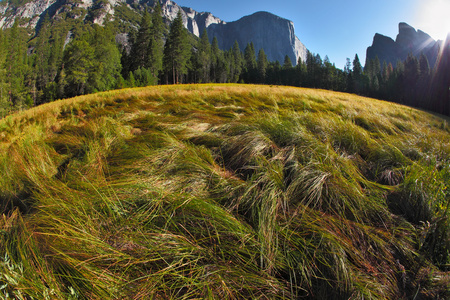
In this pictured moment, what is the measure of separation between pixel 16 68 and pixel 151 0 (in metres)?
155

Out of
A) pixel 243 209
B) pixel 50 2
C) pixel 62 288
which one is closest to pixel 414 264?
pixel 243 209

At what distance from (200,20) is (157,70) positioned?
17487 centimetres

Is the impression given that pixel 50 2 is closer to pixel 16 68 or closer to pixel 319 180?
pixel 16 68

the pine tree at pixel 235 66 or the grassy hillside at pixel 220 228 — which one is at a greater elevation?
the pine tree at pixel 235 66

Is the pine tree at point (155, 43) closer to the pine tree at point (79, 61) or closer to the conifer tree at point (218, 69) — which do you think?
the pine tree at point (79, 61)

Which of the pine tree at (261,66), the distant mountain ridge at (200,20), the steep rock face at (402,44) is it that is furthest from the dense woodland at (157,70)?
the distant mountain ridge at (200,20)

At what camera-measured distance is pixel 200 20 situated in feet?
589

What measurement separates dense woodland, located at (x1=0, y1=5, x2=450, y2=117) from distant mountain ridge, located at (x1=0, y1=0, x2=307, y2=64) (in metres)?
92.5

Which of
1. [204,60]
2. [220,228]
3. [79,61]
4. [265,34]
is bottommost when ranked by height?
[220,228]

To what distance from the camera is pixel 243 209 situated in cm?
129

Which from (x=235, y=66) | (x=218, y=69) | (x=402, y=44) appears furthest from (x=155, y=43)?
(x=402, y=44)

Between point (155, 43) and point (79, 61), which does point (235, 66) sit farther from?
point (79, 61)

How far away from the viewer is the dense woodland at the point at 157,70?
30.0m

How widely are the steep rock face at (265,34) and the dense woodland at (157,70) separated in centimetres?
11841
